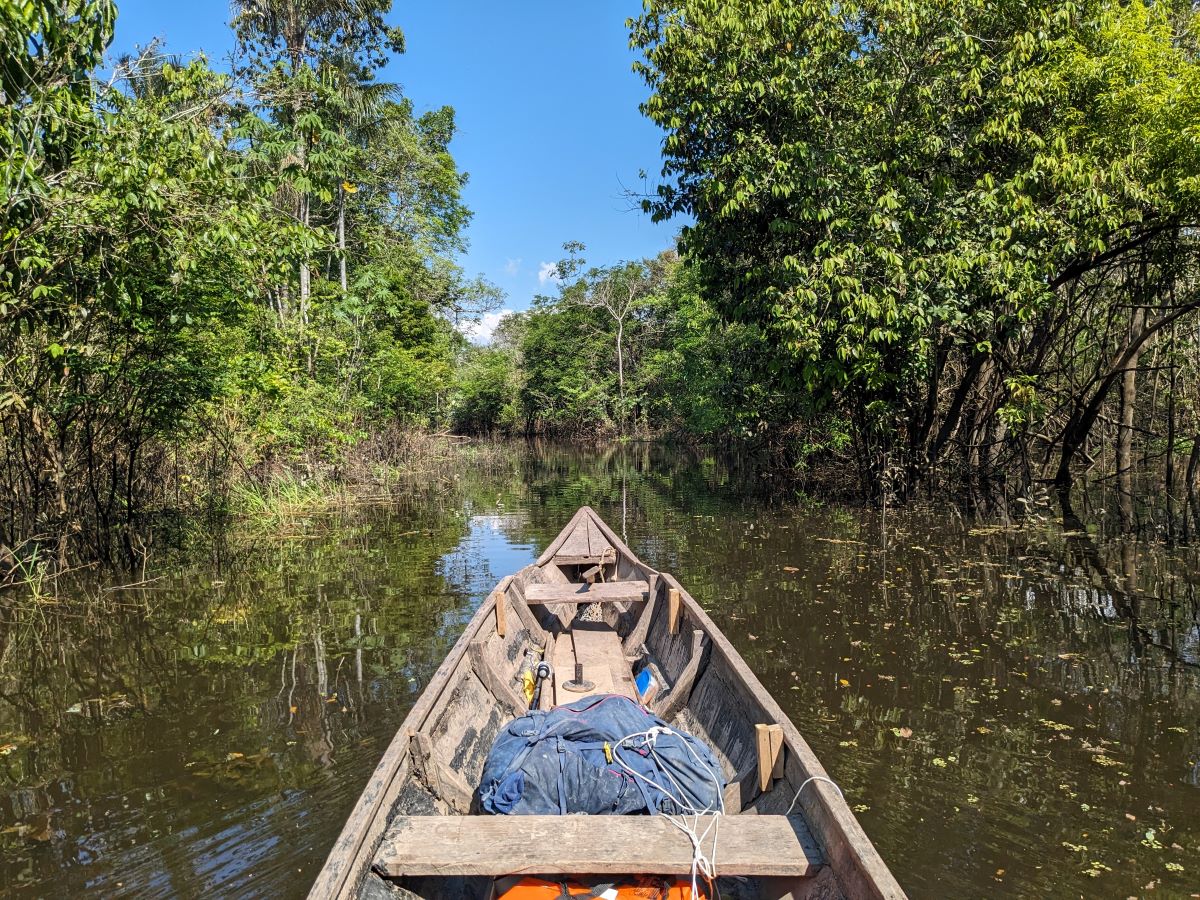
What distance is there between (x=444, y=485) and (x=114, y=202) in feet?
49.8

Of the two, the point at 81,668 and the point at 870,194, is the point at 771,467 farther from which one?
the point at 81,668

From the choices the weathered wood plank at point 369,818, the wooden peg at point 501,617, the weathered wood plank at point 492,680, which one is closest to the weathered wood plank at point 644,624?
the wooden peg at point 501,617

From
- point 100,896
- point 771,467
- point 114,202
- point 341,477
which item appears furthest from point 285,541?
point 771,467

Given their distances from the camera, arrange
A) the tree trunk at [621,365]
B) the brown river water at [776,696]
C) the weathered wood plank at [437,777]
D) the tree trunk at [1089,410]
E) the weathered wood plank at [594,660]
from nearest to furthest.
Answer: the weathered wood plank at [437,777]
the brown river water at [776,696]
the weathered wood plank at [594,660]
the tree trunk at [1089,410]
the tree trunk at [621,365]

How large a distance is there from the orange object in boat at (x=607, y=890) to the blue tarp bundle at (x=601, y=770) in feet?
1.20

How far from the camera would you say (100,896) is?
11.0ft

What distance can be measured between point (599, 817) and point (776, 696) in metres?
3.02

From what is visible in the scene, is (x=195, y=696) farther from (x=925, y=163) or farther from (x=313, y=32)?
(x=313, y=32)

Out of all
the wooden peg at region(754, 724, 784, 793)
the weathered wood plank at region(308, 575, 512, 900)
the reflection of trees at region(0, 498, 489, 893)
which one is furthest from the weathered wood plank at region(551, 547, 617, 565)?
the wooden peg at region(754, 724, 784, 793)

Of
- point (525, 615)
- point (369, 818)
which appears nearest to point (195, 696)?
point (525, 615)

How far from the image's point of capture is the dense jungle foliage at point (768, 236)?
675cm

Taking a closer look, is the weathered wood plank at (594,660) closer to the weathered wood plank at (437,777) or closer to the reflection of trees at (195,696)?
the reflection of trees at (195,696)

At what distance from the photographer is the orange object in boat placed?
8.80 ft

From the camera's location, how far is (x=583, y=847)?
106 inches
